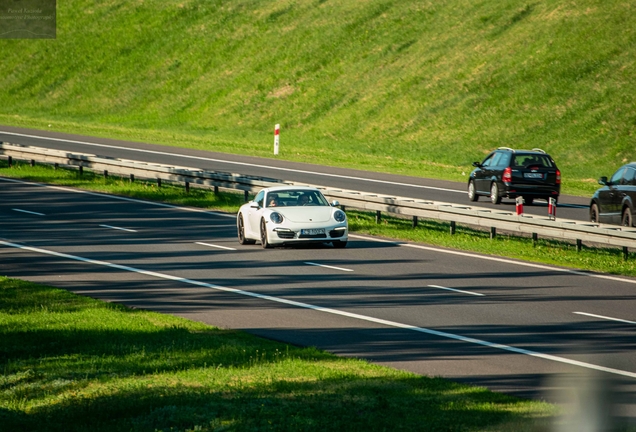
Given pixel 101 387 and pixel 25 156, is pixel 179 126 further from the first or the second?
pixel 101 387

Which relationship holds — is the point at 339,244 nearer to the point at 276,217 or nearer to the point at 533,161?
the point at 276,217

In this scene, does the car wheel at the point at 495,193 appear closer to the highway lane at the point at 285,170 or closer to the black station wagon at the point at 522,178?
the black station wagon at the point at 522,178

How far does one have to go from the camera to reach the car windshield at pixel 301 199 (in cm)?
2191

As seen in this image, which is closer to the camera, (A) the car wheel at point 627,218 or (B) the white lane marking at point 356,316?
(B) the white lane marking at point 356,316

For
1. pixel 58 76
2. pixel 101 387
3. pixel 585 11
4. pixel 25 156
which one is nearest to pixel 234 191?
pixel 25 156

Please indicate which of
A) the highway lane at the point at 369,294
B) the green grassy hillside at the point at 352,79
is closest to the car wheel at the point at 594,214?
the highway lane at the point at 369,294

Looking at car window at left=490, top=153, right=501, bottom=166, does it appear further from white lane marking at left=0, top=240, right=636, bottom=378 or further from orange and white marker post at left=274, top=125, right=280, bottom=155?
orange and white marker post at left=274, top=125, right=280, bottom=155

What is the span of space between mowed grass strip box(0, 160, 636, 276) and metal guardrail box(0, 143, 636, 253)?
0.31 meters

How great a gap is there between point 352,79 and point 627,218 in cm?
3510

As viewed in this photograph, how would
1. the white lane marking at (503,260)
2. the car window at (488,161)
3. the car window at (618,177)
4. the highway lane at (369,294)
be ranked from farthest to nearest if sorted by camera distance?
the car window at (488,161) < the car window at (618,177) < the white lane marking at (503,260) < the highway lane at (369,294)

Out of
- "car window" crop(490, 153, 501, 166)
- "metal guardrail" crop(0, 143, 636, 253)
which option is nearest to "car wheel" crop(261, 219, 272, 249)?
"metal guardrail" crop(0, 143, 636, 253)

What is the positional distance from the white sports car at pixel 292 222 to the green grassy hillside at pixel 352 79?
1671 cm

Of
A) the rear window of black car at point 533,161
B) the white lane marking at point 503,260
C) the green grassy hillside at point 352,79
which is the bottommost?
the white lane marking at point 503,260

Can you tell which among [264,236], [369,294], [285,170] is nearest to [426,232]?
[264,236]
